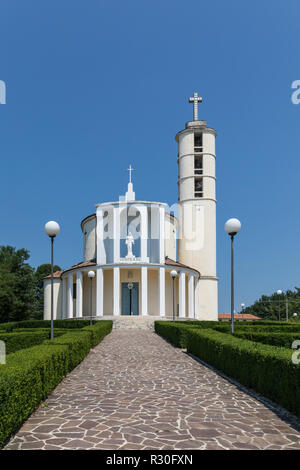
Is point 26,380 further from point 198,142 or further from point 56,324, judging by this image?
point 198,142

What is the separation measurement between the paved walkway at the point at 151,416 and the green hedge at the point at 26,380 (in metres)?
0.20

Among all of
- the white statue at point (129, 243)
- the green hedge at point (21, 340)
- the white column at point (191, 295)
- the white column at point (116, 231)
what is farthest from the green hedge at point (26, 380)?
the white column at point (191, 295)

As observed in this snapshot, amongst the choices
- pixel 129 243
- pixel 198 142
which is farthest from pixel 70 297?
pixel 198 142

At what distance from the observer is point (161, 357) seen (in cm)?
1348

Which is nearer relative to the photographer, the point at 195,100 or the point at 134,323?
the point at 134,323

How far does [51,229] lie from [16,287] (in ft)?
126

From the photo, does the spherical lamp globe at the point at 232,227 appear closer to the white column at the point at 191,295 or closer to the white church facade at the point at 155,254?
the white church facade at the point at 155,254

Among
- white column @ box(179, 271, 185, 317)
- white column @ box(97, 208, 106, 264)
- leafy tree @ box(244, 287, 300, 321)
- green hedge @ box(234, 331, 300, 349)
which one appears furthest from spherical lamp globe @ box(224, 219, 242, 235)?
leafy tree @ box(244, 287, 300, 321)

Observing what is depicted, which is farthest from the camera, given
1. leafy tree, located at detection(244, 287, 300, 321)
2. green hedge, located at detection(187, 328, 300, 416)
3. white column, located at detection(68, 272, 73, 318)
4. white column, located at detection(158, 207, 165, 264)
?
leafy tree, located at detection(244, 287, 300, 321)

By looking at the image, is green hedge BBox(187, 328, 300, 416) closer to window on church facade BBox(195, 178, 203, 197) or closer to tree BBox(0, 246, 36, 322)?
window on church facade BBox(195, 178, 203, 197)

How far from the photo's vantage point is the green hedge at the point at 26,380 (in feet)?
17.1

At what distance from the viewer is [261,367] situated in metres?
8.02

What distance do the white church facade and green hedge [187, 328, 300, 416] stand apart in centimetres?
1828

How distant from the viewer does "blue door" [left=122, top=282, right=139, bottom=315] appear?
3625cm
